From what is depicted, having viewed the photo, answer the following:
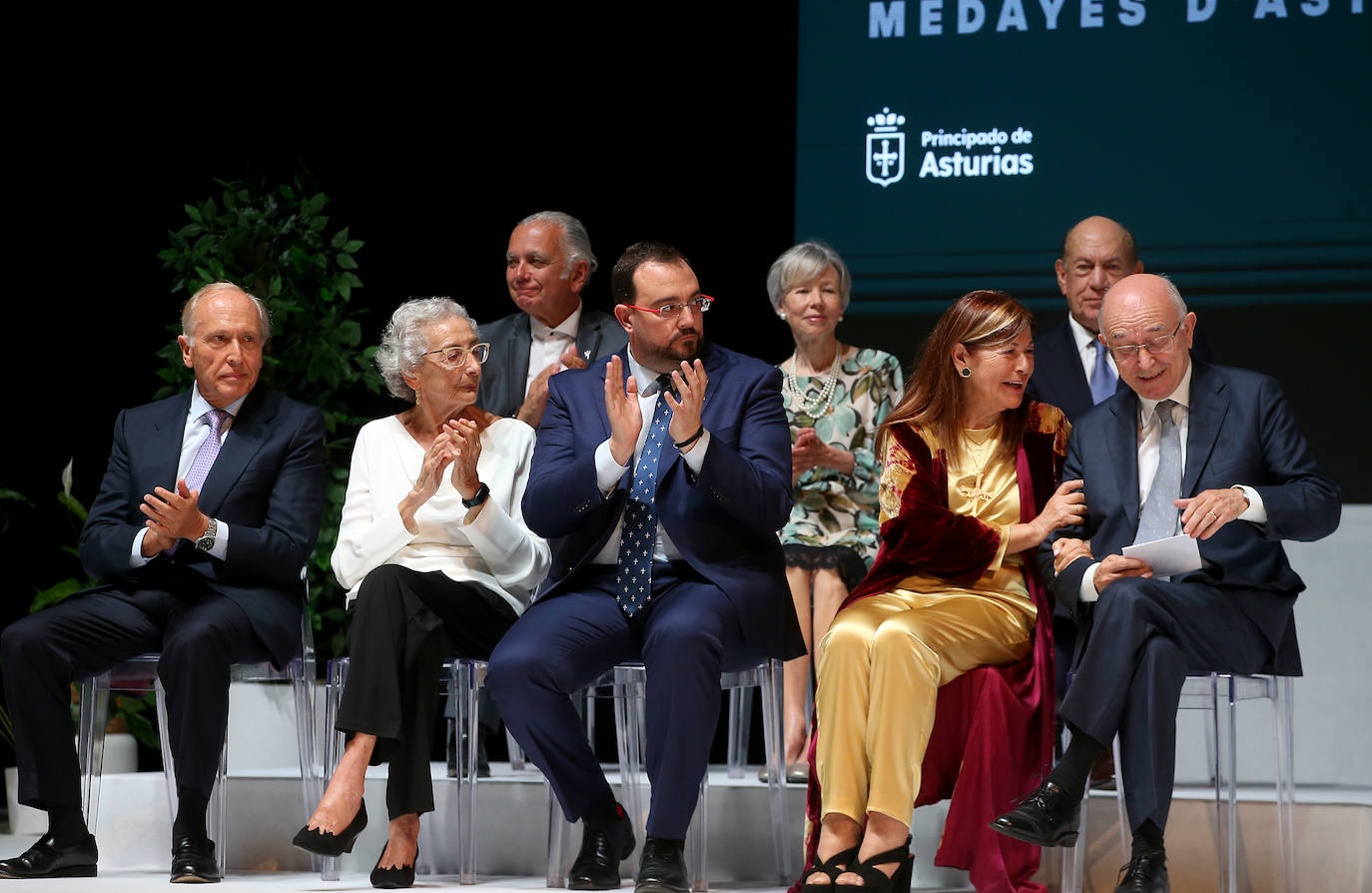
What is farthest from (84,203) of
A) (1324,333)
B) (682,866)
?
(1324,333)

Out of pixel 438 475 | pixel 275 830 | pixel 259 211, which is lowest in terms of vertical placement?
pixel 275 830

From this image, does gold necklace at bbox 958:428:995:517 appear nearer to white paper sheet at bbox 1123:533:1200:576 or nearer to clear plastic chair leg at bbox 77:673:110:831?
white paper sheet at bbox 1123:533:1200:576

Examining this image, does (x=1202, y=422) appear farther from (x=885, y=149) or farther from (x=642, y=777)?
(x=885, y=149)

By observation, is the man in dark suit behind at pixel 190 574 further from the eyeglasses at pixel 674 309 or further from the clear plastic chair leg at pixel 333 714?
the eyeglasses at pixel 674 309

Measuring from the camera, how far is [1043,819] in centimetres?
319

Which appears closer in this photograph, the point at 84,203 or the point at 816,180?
the point at 816,180

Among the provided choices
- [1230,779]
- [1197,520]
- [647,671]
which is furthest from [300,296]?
[1230,779]

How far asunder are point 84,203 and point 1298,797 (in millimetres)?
4423

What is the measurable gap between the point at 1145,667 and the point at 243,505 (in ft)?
7.19

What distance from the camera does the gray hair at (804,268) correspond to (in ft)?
15.1

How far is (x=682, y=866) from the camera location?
11.1 ft

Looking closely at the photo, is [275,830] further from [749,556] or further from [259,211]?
[259,211]

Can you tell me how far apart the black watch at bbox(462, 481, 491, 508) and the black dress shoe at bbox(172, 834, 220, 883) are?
0.95m

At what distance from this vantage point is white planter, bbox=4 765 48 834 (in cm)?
493
